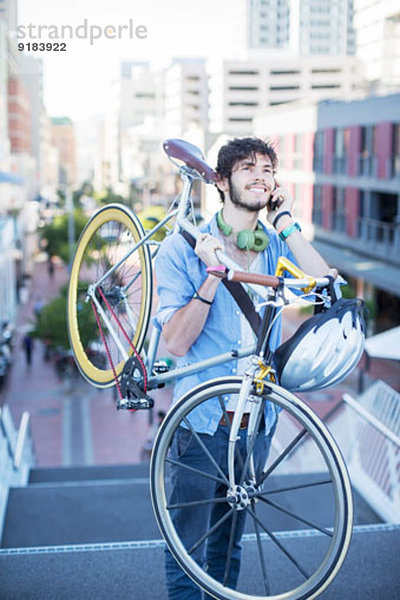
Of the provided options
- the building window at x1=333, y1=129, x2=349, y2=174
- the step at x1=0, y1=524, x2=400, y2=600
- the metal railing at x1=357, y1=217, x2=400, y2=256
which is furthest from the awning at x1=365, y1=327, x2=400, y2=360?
the building window at x1=333, y1=129, x2=349, y2=174

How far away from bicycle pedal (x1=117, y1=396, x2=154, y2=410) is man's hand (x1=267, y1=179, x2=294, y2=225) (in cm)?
84

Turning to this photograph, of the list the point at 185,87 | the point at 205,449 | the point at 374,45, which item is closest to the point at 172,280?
the point at 205,449

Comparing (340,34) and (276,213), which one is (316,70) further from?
(276,213)

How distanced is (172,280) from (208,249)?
270 millimetres

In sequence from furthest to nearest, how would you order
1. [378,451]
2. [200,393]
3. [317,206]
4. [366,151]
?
[317,206], [366,151], [378,451], [200,393]

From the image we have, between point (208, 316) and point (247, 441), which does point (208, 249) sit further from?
point (247, 441)

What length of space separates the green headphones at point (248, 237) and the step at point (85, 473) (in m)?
6.74

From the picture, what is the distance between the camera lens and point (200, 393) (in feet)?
8.33

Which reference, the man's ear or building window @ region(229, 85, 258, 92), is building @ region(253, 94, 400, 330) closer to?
the man's ear

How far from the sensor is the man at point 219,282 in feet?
9.16

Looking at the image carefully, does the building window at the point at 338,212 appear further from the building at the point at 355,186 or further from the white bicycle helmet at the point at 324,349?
the white bicycle helmet at the point at 324,349

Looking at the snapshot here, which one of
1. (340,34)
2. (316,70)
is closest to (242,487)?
(316,70)

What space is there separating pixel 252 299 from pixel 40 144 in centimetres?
9986

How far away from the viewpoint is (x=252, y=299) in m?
2.83
